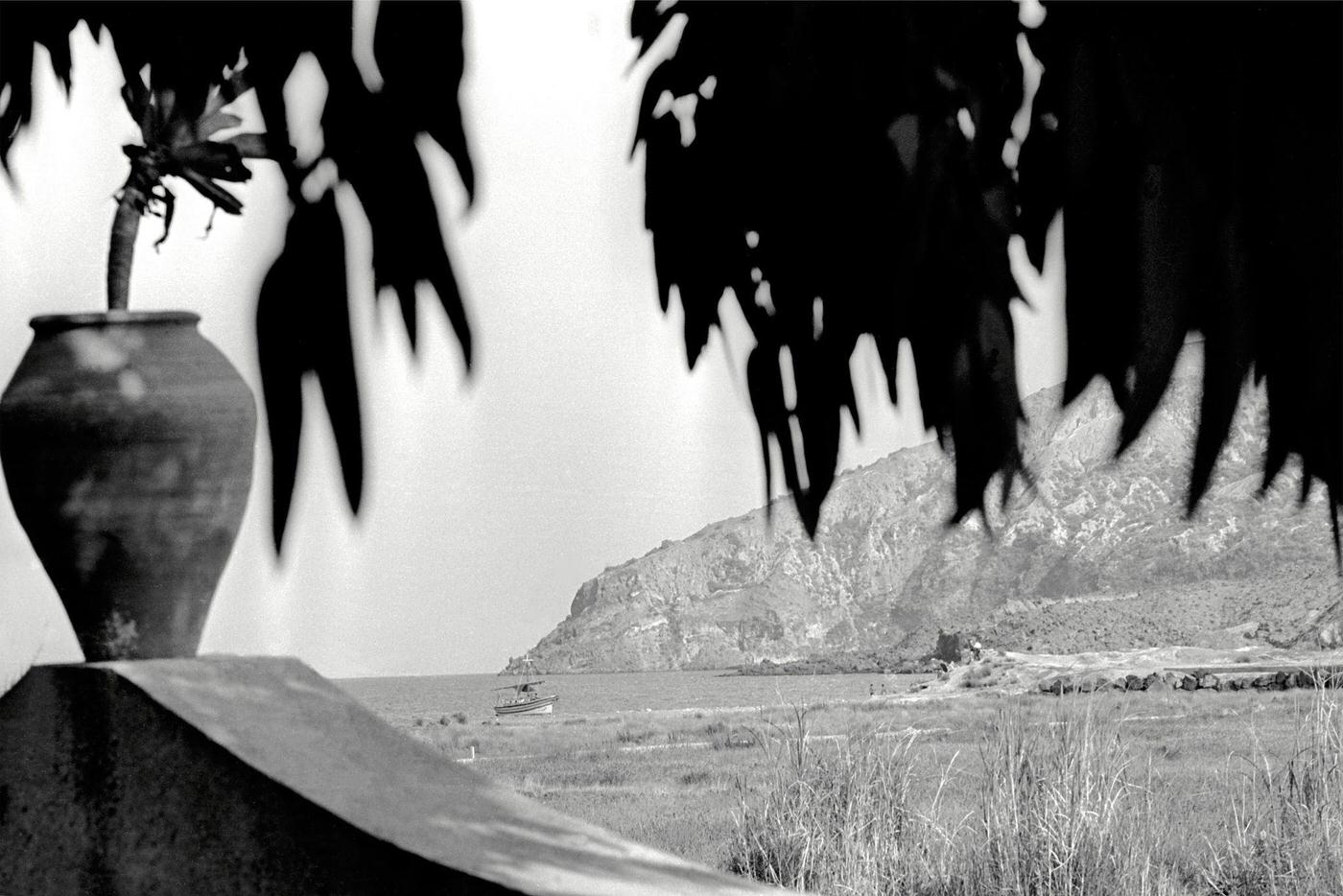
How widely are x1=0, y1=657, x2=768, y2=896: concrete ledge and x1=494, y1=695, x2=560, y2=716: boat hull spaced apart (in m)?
54.4

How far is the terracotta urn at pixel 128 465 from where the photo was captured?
114 inches

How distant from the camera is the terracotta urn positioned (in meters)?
2.90

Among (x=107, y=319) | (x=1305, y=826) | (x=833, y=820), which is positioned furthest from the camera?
(x=833, y=820)

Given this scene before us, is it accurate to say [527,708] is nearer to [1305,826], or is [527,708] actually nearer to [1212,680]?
[1212,680]

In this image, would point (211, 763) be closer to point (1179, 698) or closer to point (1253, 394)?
point (1253, 394)

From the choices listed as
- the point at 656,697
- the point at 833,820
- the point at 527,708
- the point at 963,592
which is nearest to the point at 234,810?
the point at 833,820

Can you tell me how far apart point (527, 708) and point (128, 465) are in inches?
2229

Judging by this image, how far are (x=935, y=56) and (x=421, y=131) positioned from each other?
41cm

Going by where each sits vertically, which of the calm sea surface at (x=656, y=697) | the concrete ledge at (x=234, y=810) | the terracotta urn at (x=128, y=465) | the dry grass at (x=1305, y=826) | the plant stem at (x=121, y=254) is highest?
the plant stem at (x=121, y=254)

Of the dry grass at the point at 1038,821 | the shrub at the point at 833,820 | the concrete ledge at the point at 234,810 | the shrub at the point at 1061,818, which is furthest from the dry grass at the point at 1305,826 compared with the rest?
the concrete ledge at the point at 234,810

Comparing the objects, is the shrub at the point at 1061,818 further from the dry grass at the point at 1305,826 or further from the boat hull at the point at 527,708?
the boat hull at the point at 527,708

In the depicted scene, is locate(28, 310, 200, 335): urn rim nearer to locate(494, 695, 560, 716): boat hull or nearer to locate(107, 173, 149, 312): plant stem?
locate(107, 173, 149, 312): plant stem

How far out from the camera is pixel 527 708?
192 ft

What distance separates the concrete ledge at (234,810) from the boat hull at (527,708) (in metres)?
54.4
